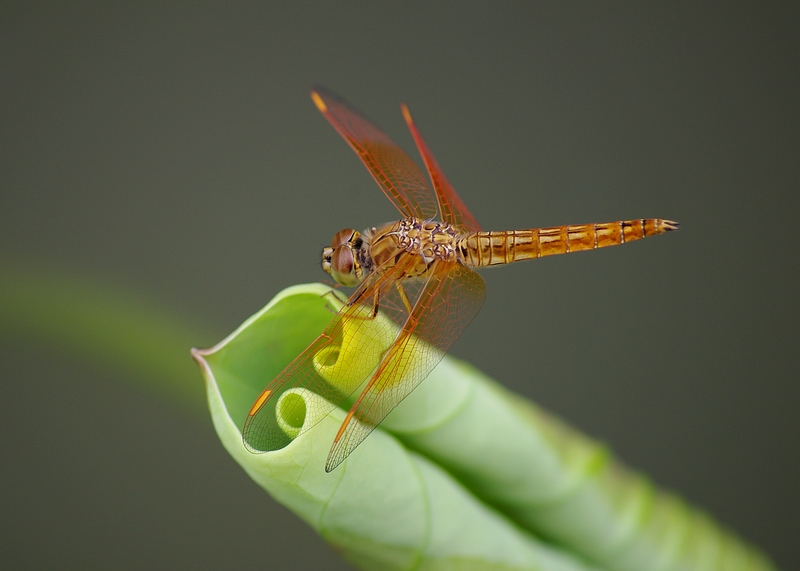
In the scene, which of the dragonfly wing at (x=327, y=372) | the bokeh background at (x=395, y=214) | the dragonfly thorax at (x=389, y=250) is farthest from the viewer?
the bokeh background at (x=395, y=214)

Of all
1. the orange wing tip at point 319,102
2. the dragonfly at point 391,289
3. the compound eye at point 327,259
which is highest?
the orange wing tip at point 319,102

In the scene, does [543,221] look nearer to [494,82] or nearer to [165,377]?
[494,82]

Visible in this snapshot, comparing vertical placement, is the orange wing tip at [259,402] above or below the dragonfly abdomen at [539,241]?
above

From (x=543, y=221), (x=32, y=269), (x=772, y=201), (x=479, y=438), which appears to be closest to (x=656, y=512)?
(x=479, y=438)

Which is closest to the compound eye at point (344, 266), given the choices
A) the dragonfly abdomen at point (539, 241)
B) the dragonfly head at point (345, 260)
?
the dragonfly head at point (345, 260)

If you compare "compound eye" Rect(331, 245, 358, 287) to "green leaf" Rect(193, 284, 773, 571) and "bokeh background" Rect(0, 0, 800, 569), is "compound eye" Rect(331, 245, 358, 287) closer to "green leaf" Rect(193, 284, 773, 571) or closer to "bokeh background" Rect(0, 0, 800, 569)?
"green leaf" Rect(193, 284, 773, 571)

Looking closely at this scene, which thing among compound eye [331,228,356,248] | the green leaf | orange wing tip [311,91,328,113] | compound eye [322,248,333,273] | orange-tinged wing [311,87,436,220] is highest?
orange wing tip [311,91,328,113]

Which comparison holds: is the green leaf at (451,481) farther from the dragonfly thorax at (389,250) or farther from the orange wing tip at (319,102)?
the orange wing tip at (319,102)

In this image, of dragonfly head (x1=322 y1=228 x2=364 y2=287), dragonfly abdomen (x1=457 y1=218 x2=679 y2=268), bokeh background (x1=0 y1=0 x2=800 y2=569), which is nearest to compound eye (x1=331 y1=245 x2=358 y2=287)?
dragonfly head (x1=322 y1=228 x2=364 y2=287)
